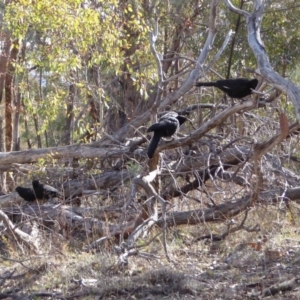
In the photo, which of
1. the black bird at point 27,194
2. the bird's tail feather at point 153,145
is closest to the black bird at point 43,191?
the black bird at point 27,194

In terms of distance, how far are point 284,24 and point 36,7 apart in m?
5.56

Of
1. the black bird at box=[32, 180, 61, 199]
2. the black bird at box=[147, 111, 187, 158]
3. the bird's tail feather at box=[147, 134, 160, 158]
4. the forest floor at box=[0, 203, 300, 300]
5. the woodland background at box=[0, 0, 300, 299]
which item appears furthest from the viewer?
the black bird at box=[32, 180, 61, 199]

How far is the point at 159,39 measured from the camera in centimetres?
1344

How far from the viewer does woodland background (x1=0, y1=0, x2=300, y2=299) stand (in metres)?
6.05

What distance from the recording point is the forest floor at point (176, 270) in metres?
5.80

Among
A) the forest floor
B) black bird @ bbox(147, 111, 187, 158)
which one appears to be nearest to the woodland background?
the forest floor

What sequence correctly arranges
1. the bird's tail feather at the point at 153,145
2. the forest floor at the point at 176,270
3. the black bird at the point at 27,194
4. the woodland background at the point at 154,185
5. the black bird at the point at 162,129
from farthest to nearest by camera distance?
the black bird at the point at 27,194 → the bird's tail feather at the point at 153,145 → the black bird at the point at 162,129 → the woodland background at the point at 154,185 → the forest floor at the point at 176,270

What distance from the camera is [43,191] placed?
8.64 metres

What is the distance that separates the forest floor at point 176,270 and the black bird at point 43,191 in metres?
1.16

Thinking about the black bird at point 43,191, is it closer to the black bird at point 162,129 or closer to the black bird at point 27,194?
the black bird at point 27,194

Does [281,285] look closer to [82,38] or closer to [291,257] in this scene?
[291,257]

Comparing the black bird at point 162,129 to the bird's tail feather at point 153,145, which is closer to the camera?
the black bird at point 162,129

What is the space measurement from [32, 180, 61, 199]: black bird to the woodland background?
0.16 m

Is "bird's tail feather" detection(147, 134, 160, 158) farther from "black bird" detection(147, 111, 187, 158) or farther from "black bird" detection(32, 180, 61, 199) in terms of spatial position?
"black bird" detection(32, 180, 61, 199)
